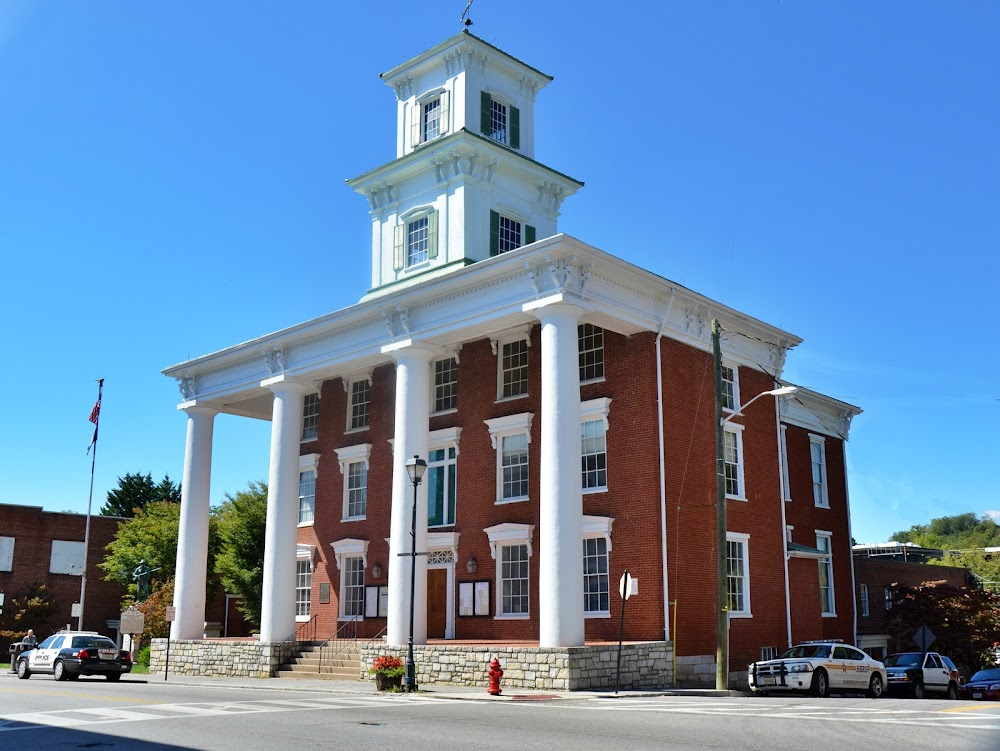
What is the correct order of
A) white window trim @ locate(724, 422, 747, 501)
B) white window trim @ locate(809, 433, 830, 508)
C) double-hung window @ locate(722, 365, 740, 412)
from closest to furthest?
white window trim @ locate(724, 422, 747, 501) < double-hung window @ locate(722, 365, 740, 412) < white window trim @ locate(809, 433, 830, 508)

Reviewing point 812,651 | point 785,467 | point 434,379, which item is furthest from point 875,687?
point 434,379

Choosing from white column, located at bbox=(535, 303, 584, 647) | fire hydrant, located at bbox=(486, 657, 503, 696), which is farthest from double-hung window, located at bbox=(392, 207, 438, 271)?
fire hydrant, located at bbox=(486, 657, 503, 696)

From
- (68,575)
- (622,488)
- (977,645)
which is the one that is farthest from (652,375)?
(68,575)

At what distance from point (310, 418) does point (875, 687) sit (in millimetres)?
22833

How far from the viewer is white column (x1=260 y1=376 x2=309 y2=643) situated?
1315 inches

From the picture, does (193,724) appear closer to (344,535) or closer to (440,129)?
(344,535)

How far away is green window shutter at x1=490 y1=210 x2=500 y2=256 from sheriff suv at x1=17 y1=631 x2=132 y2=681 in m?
18.4

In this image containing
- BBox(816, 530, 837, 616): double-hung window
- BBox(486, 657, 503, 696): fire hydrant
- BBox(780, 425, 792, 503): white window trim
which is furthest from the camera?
BBox(816, 530, 837, 616): double-hung window

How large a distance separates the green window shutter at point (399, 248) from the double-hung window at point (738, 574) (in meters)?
15.0

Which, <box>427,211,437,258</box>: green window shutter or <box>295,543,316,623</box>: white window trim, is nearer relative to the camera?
<box>427,211,437,258</box>: green window shutter

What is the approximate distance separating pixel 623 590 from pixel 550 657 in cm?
240

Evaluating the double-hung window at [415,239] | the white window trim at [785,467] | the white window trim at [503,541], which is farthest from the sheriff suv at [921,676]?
the double-hung window at [415,239]

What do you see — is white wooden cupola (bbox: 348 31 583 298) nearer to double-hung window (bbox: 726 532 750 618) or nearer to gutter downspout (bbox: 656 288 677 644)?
gutter downspout (bbox: 656 288 677 644)

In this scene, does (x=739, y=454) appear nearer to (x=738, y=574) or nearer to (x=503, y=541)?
(x=738, y=574)
